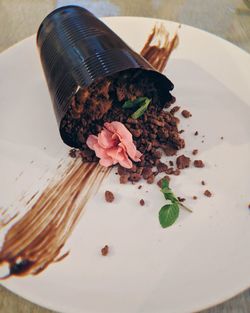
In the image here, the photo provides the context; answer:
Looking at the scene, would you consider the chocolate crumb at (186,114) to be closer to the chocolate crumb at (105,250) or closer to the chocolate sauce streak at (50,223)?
the chocolate sauce streak at (50,223)

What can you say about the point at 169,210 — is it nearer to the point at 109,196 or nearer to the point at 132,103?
the point at 109,196

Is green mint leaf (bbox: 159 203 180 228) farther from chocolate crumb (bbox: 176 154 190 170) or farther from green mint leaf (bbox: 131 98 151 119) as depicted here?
Answer: green mint leaf (bbox: 131 98 151 119)

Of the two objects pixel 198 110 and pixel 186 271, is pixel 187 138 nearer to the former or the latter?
pixel 198 110

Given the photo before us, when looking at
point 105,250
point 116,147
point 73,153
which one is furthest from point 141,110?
point 105,250

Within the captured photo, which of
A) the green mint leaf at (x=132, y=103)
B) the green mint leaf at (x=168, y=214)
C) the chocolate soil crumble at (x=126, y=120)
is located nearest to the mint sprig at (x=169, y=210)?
the green mint leaf at (x=168, y=214)

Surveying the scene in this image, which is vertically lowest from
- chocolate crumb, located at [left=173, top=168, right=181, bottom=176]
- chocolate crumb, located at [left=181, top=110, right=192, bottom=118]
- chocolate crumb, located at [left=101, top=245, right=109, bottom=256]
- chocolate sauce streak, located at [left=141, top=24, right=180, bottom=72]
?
chocolate crumb, located at [left=173, top=168, right=181, bottom=176]

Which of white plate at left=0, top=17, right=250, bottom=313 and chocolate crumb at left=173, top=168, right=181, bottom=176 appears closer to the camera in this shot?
white plate at left=0, top=17, right=250, bottom=313

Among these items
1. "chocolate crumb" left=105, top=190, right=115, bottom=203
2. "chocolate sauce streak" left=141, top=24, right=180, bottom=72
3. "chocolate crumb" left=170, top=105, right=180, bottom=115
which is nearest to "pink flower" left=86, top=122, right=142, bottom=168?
"chocolate crumb" left=105, top=190, right=115, bottom=203
